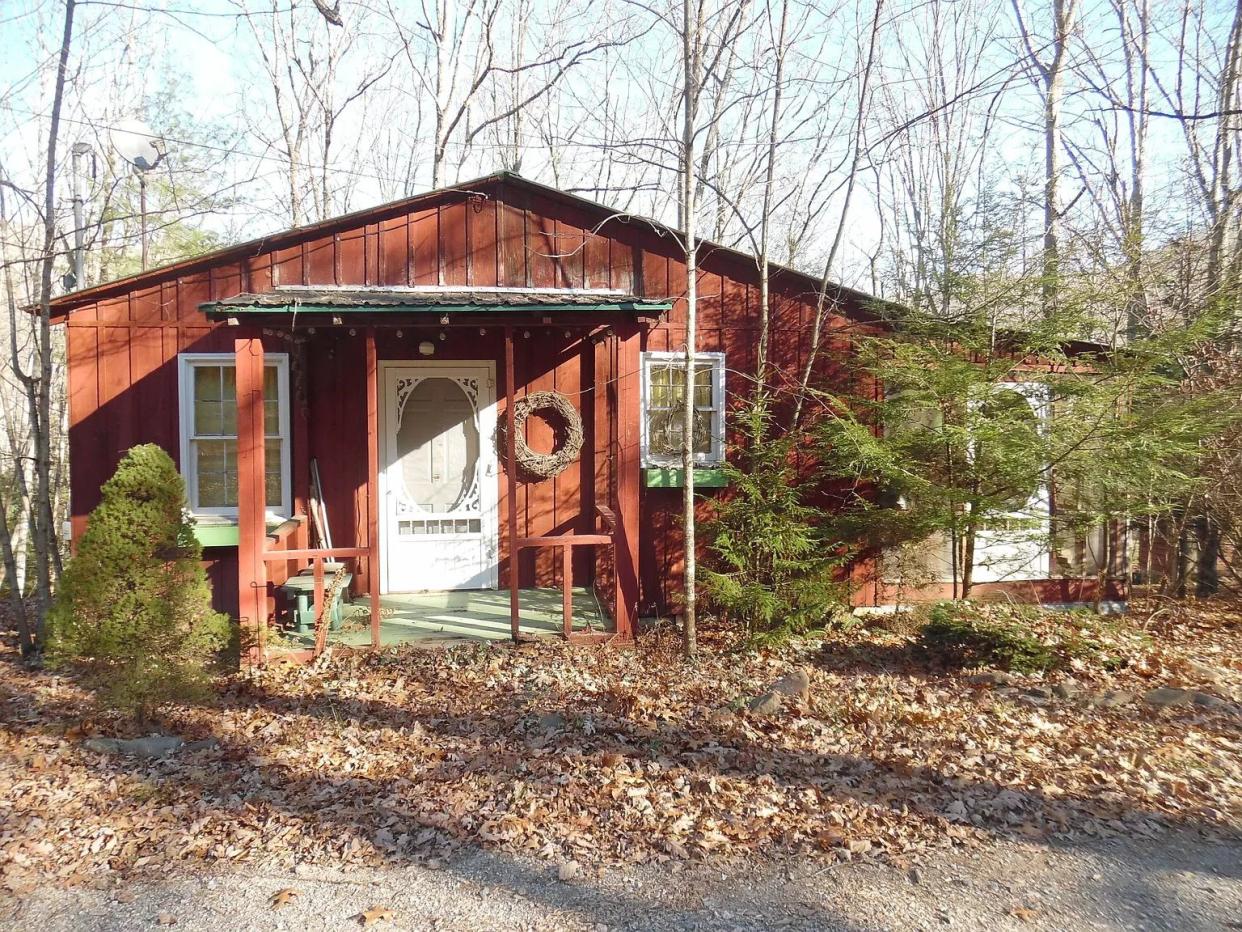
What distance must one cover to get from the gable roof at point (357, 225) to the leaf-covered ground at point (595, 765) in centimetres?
329

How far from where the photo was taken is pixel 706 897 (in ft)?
9.86

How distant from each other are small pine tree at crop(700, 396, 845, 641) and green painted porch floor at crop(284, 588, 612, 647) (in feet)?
3.97

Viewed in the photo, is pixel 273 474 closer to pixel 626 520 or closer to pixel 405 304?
pixel 405 304

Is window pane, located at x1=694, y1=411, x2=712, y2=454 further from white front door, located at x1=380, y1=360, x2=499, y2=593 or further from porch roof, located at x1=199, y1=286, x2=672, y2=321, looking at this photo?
white front door, located at x1=380, y1=360, x2=499, y2=593

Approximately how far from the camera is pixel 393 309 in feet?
18.5

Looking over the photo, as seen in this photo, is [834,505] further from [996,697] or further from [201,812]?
→ [201,812]

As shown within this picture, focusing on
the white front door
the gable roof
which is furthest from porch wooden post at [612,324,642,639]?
the white front door

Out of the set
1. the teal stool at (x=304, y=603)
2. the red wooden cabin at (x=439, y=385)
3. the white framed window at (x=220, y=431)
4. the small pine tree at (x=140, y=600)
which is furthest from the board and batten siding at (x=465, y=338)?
the small pine tree at (x=140, y=600)

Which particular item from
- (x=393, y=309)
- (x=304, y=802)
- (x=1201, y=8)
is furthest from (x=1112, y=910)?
(x=1201, y=8)

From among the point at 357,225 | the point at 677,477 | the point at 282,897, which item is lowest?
the point at 282,897

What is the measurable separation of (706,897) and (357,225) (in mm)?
6240

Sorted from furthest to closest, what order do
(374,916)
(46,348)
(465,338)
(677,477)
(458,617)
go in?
(465,338), (677,477), (458,617), (46,348), (374,916)

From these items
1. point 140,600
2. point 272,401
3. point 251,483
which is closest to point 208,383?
point 272,401

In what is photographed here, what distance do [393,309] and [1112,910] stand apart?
546 cm
